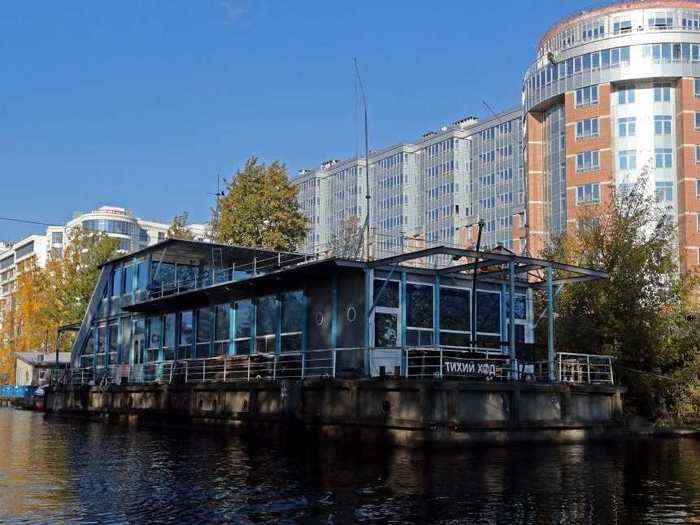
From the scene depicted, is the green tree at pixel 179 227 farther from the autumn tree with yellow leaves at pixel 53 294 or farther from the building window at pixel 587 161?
the building window at pixel 587 161

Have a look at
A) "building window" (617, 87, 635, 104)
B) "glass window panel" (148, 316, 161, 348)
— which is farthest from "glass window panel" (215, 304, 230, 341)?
"building window" (617, 87, 635, 104)

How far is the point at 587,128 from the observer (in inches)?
3238

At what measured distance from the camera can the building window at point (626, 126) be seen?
264 feet

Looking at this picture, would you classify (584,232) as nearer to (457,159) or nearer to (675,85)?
(675,85)

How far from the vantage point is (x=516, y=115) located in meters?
107

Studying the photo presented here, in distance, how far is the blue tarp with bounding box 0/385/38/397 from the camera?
67.1m

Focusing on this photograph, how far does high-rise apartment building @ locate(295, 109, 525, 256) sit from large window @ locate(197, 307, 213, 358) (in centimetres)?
6296

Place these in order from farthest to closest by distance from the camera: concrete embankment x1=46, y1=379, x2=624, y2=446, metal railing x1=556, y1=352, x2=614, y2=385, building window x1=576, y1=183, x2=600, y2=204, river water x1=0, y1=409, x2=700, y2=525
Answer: building window x1=576, y1=183, x2=600, y2=204 → metal railing x1=556, y1=352, x2=614, y2=385 → concrete embankment x1=46, y1=379, x2=624, y2=446 → river water x1=0, y1=409, x2=700, y2=525

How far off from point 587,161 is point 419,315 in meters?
57.0

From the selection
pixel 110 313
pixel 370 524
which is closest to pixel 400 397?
pixel 370 524

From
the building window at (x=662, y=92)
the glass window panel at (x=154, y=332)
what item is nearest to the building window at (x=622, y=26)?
the building window at (x=662, y=92)

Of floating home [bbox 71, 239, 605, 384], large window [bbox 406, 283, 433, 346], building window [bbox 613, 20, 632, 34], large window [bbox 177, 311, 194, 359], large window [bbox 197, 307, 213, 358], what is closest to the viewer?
floating home [bbox 71, 239, 605, 384]

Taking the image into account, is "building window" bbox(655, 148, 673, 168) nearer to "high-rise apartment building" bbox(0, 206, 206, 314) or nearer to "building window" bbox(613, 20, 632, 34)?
"building window" bbox(613, 20, 632, 34)

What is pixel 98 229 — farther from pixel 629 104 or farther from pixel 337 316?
pixel 337 316
